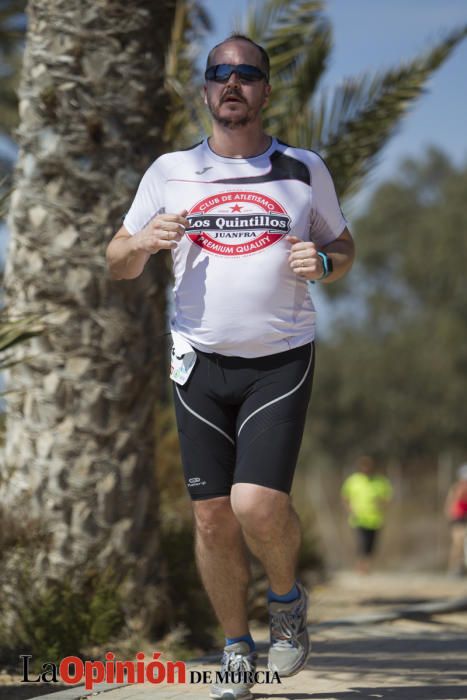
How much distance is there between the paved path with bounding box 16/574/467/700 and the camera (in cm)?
462

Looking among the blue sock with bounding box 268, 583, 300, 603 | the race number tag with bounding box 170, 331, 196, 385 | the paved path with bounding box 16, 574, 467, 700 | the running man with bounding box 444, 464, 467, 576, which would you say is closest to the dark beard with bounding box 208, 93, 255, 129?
the race number tag with bounding box 170, 331, 196, 385

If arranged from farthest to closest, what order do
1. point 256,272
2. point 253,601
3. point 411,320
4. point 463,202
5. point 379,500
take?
point 411,320
point 463,202
point 379,500
point 253,601
point 256,272

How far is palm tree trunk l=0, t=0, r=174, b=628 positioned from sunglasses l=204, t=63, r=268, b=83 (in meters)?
2.32

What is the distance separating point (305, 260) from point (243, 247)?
230 mm

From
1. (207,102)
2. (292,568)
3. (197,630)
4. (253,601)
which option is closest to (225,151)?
(207,102)

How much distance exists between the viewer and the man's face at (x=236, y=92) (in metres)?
4.41

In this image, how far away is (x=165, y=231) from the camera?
428cm

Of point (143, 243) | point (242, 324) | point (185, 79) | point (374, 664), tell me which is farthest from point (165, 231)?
point (185, 79)

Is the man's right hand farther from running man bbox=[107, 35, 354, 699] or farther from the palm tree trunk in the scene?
the palm tree trunk

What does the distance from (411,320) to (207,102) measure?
A: 127 ft

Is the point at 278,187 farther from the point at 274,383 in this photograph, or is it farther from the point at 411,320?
the point at 411,320

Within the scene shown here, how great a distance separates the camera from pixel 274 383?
4363 millimetres

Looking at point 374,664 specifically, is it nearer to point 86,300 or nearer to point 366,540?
point 86,300

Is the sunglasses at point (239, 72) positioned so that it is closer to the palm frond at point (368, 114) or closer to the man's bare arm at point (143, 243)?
the man's bare arm at point (143, 243)
